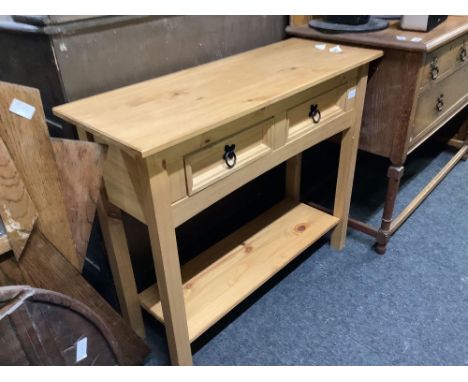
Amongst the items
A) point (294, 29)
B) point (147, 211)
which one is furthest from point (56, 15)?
point (294, 29)

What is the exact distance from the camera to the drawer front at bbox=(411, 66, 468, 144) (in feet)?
5.02

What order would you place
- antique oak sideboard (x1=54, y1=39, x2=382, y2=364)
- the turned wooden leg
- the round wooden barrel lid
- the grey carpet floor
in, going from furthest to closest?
the turned wooden leg → the grey carpet floor → antique oak sideboard (x1=54, y1=39, x2=382, y2=364) → the round wooden barrel lid

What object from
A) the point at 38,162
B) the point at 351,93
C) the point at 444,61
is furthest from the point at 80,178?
the point at 444,61

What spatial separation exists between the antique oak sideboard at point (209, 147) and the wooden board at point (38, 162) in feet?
0.29

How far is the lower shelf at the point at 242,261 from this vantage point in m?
1.29

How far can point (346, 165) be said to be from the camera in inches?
62.4

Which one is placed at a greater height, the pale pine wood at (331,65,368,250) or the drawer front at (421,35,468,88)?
the drawer front at (421,35,468,88)

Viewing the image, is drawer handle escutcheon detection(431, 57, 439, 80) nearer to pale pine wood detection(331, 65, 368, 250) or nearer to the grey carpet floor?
pale pine wood detection(331, 65, 368, 250)

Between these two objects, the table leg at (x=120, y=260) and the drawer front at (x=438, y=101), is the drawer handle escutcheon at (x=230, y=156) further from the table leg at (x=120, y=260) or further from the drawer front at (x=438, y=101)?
the drawer front at (x=438, y=101)

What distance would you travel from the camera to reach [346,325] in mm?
1455

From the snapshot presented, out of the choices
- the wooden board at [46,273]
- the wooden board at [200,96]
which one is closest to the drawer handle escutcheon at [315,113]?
the wooden board at [200,96]

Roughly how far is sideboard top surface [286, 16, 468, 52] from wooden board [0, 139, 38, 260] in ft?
3.46

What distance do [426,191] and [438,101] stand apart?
0.50m

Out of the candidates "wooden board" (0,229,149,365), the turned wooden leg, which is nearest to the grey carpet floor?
the turned wooden leg
